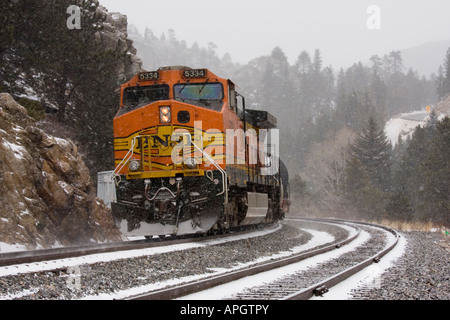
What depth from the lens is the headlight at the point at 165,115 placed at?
43.0ft

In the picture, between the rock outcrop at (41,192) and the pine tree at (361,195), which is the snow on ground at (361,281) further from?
the pine tree at (361,195)

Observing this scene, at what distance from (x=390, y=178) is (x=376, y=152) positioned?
3.61m

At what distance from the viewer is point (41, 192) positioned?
13.5 m

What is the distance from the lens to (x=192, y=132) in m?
13.1

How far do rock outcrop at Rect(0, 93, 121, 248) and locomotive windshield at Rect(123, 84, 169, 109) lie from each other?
2.43 metres

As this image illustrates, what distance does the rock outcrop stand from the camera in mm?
12055

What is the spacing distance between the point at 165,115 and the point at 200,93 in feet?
3.82

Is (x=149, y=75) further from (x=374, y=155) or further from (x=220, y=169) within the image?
(x=374, y=155)

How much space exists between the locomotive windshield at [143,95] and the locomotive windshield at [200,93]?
0.33m

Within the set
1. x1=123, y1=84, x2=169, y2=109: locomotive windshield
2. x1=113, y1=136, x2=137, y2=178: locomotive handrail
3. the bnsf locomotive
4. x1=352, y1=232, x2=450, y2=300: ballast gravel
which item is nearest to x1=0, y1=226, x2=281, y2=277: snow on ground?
the bnsf locomotive

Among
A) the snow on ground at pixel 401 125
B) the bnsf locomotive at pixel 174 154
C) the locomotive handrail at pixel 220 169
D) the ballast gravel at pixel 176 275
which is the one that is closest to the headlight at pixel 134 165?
the bnsf locomotive at pixel 174 154

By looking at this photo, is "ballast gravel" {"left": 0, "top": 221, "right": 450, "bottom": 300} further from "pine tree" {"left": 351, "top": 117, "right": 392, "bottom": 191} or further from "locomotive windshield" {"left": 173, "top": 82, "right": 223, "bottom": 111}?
"pine tree" {"left": 351, "top": 117, "right": 392, "bottom": 191}

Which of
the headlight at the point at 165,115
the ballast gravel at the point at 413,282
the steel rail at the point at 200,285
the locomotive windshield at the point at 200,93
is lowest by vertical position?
the ballast gravel at the point at 413,282

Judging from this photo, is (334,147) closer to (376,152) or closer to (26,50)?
(376,152)
